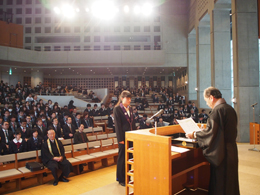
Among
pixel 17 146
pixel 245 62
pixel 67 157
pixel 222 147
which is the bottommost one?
pixel 67 157

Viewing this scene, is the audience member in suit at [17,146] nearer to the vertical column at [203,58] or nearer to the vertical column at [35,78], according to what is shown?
the vertical column at [203,58]

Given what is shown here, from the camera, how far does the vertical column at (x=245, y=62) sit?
28.0ft

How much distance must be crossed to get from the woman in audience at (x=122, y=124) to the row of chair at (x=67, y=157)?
1.97m

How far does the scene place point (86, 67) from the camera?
18266mm

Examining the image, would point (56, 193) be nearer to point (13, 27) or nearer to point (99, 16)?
point (99, 16)

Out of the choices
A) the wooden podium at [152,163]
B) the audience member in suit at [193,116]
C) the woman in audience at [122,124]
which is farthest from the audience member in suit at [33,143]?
the audience member in suit at [193,116]

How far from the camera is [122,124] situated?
314 centimetres

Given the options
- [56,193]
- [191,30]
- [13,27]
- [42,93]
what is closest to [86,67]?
[42,93]

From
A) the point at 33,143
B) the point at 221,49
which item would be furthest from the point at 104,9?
the point at 33,143

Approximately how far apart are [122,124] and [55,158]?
2188 millimetres

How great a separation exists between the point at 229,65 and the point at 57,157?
33.4 feet

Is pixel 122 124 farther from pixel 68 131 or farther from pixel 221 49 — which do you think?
pixel 221 49

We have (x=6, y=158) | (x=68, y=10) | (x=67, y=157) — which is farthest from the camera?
(x=68, y=10)

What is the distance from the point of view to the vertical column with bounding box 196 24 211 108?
14.1 meters
